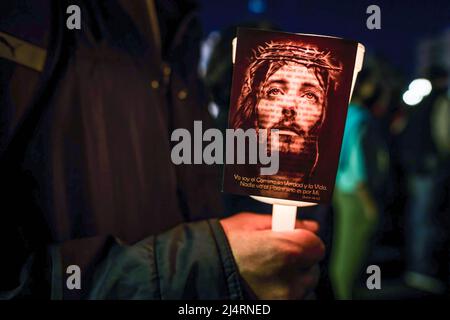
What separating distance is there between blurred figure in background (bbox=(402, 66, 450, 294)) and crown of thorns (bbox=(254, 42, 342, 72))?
299cm

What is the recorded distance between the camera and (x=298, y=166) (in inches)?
29.8

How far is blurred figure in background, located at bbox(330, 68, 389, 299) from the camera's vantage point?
10.7ft

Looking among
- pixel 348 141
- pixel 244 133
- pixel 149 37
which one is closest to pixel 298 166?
pixel 244 133

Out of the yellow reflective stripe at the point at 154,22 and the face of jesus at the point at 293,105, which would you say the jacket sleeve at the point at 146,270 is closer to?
the face of jesus at the point at 293,105

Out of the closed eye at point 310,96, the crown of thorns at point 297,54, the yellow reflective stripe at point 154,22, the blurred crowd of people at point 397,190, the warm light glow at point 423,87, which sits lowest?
the blurred crowd of people at point 397,190

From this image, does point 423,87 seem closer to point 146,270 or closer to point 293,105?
point 293,105

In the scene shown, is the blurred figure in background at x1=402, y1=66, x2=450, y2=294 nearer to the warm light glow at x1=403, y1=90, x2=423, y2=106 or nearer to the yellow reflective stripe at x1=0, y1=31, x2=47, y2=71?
the warm light glow at x1=403, y1=90, x2=423, y2=106

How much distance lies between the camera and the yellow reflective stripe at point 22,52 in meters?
0.82

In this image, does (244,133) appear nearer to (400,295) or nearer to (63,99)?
(63,99)

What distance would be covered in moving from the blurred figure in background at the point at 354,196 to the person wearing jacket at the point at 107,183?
7.67ft

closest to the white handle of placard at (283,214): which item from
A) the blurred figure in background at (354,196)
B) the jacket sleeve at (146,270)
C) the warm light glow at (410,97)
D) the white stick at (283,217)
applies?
the white stick at (283,217)

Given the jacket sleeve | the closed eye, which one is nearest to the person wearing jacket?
the jacket sleeve

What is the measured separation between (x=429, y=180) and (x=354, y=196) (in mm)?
872
